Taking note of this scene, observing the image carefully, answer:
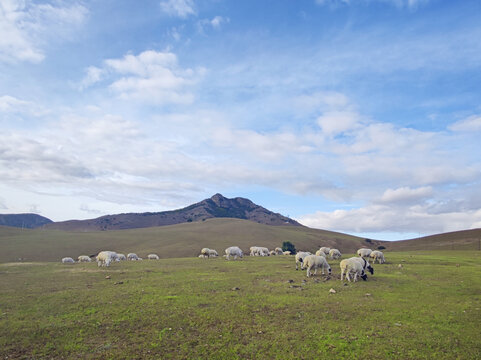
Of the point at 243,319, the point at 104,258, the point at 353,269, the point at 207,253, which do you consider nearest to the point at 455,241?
the point at 207,253

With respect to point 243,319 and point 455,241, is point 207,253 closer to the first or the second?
point 243,319

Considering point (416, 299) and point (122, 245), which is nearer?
point (416, 299)

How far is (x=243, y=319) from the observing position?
12.4 meters

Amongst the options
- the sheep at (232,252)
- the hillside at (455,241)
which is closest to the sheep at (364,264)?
the sheep at (232,252)

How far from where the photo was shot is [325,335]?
35.1ft

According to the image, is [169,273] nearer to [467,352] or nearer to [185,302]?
[185,302]

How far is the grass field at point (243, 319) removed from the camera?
383 inches

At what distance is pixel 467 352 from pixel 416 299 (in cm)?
647

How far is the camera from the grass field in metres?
9.73

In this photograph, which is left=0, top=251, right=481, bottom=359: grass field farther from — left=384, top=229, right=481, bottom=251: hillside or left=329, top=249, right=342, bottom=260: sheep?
left=384, top=229, right=481, bottom=251: hillside

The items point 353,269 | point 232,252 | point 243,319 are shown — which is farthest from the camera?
point 232,252

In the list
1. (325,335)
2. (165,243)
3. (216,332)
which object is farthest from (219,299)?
(165,243)

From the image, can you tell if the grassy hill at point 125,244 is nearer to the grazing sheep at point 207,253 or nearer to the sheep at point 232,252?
the grazing sheep at point 207,253

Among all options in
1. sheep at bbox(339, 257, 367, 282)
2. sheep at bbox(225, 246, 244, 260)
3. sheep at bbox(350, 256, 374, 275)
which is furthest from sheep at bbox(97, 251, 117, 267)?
sheep at bbox(350, 256, 374, 275)
